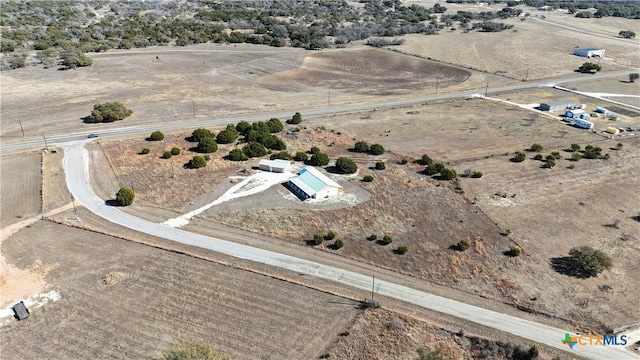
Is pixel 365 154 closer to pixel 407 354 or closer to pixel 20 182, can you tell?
pixel 407 354

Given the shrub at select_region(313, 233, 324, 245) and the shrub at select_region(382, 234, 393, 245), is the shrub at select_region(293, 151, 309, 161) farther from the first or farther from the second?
the shrub at select_region(382, 234, 393, 245)

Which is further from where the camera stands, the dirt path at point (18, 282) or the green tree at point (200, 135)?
the green tree at point (200, 135)

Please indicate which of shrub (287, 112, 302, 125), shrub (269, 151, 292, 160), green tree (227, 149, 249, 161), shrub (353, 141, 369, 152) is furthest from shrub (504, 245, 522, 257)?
shrub (287, 112, 302, 125)

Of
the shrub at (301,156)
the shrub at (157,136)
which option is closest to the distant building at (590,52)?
the shrub at (301,156)

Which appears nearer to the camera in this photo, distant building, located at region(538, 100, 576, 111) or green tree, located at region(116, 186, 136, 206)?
green tree, located at region(116, 186, 136, 206)

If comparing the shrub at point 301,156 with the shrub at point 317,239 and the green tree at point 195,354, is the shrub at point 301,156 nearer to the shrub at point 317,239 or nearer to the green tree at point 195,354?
the shrub at point 317,239
